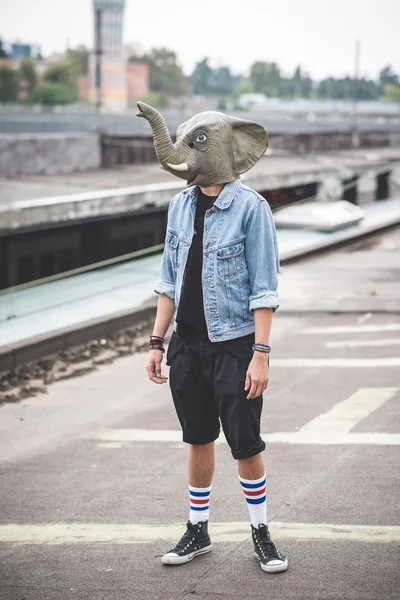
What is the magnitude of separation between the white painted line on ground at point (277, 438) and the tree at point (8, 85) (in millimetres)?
110544

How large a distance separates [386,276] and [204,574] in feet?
34.8

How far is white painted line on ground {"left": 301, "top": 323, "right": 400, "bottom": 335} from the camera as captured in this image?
1116 centimetres

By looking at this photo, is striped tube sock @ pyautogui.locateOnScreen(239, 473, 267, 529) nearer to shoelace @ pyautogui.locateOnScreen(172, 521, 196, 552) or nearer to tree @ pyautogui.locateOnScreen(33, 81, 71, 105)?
shoelace @ pyautogui.locateOnScreen(172, 521, 196, 552)

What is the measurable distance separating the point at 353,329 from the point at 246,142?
6604 mm

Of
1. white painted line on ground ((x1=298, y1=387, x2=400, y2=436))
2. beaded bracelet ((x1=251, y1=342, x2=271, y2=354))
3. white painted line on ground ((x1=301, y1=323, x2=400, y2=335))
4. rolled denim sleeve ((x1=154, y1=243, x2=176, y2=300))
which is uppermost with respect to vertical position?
rolled denim sleeve ((x1=154, y1=243, x2=176, y2=300))

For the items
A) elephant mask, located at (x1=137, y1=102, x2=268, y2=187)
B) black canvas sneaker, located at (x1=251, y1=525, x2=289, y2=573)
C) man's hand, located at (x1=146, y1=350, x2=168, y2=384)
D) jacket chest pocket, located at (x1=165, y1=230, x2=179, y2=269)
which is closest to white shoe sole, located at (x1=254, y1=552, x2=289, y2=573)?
black canvas sneaker, located at (x1=251, y1=525, x2=289, y2=573)

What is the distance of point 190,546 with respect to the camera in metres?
4.94

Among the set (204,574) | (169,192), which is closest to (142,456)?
(204,574)

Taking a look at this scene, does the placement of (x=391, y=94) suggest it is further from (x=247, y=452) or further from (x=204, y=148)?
(x=247, y=452)

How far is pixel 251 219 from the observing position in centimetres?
463

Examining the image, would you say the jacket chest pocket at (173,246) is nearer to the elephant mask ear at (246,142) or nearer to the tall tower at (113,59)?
the elephant mask ear at (246,142)

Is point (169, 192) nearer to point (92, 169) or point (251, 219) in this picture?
point (92, 169)

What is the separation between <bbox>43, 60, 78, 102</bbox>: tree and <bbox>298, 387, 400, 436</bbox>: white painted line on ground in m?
129

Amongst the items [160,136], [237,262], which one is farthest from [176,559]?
[160,136]
